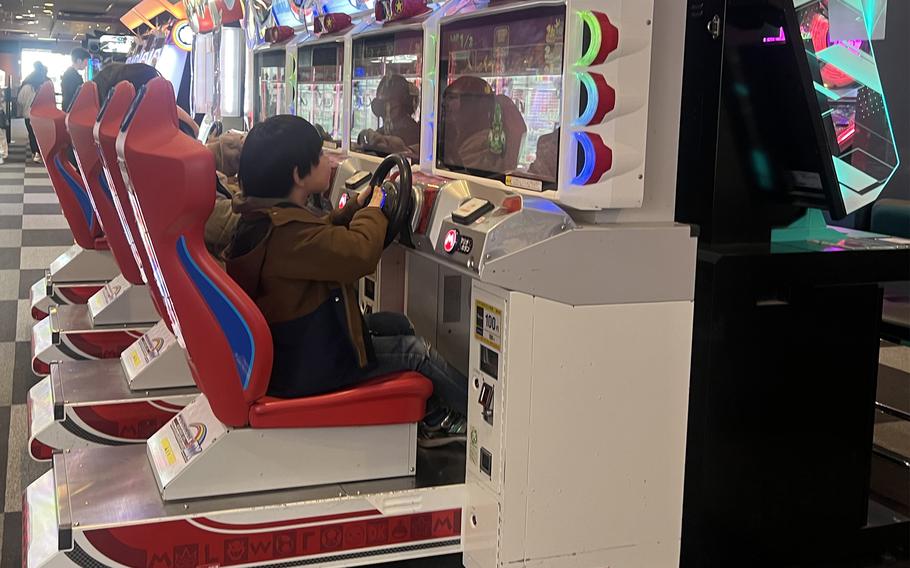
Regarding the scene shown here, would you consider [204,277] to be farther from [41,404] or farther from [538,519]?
[41,404]

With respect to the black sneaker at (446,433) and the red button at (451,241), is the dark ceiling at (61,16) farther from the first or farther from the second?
the red button at (451,241)

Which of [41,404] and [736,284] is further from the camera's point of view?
[41,404]

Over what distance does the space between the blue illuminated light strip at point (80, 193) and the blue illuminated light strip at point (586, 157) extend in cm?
275

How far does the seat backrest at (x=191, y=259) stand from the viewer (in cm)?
209

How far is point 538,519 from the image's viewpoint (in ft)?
7.41

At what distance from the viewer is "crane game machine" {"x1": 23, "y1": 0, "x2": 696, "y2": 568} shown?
212 centimetres

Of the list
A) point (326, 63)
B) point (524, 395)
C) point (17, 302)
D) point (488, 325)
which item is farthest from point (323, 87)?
point (17, 302)

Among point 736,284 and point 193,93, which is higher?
point 193,93

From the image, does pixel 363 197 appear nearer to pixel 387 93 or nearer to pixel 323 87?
pixel 387 93

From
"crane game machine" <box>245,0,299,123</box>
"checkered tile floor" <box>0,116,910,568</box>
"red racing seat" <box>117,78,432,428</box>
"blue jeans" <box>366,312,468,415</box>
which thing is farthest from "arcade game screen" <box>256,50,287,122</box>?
"red racing seat" <box>117,78,432,428</box>

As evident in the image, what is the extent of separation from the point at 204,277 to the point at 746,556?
145 cm

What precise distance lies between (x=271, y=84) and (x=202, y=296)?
8.92 feet

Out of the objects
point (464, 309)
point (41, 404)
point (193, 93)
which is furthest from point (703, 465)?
point (193, 93)

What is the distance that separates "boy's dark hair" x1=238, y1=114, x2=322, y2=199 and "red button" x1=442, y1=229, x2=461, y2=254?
40 cm
